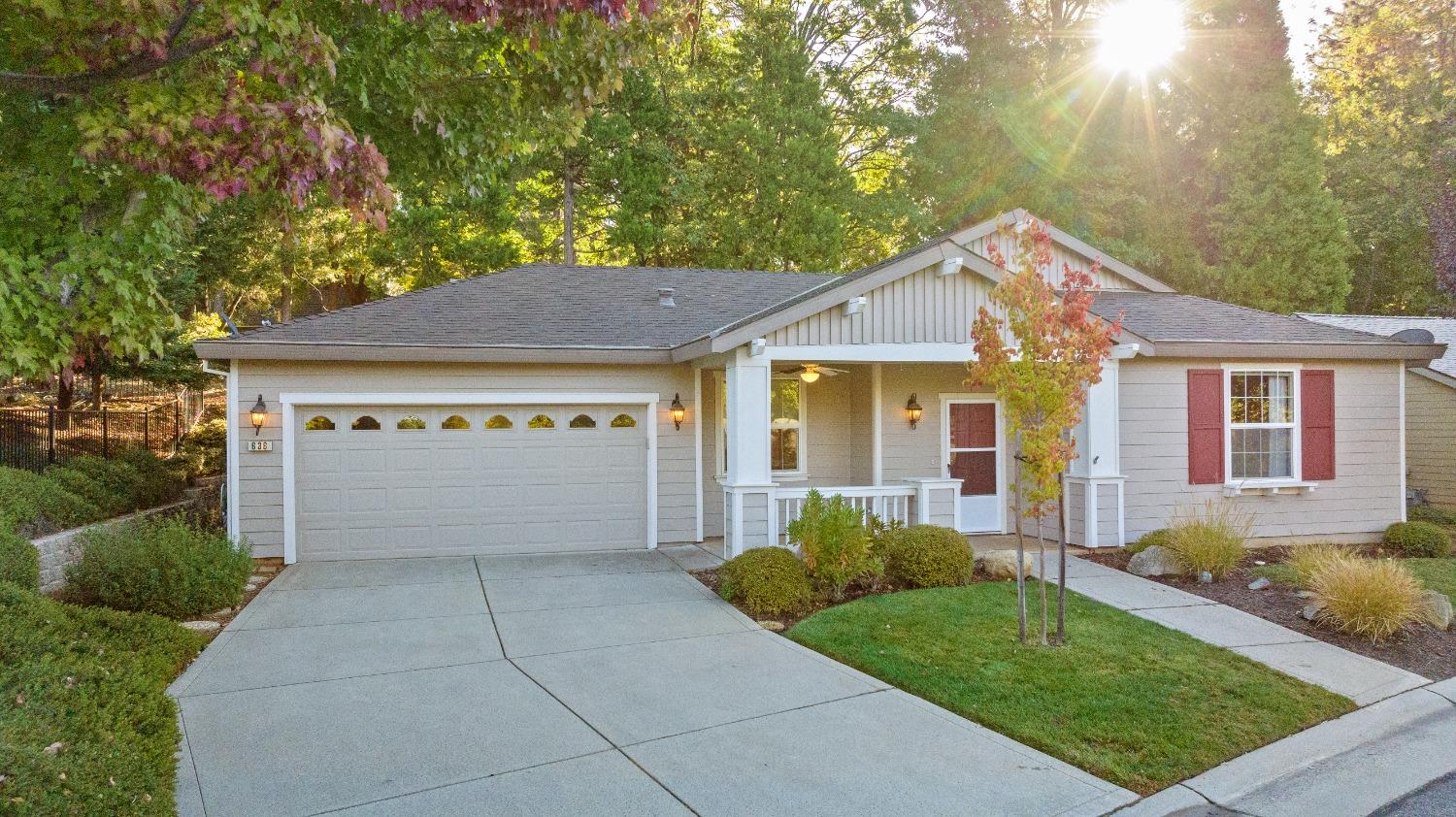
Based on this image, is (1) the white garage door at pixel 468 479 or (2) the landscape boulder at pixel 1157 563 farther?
(1) the white garage door at pixel 468 479

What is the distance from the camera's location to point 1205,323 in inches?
454

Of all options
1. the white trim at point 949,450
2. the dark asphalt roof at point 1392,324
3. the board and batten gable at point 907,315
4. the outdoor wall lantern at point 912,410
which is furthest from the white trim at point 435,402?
the dark asphalt roof at point 1392,324

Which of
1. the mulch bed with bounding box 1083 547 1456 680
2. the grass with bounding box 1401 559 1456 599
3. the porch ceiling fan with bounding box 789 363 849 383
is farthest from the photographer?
the porch ceiling fan with bounding box 789 363 849 383

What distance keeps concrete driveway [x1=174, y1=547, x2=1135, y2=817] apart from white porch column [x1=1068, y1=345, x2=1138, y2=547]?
16.5 ft

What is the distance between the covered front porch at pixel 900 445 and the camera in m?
9.78

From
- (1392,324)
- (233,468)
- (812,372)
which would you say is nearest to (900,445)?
(812,372)

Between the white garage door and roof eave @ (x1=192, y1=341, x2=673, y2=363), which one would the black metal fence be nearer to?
roof eave @ (x1=192, y1=341, x2=673, y2=363)

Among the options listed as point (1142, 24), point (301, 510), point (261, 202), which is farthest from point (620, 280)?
point (1142, 24)

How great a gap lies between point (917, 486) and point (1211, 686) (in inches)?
174

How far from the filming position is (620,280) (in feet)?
44.3

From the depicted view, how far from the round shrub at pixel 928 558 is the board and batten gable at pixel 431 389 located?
325cm

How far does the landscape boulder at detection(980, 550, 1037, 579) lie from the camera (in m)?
8.45

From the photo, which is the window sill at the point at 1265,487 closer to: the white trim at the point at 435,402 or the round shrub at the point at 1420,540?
the round shrub at the point at 1420,540

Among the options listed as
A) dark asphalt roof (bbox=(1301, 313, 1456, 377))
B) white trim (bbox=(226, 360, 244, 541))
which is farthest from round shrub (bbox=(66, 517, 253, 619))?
dark asphalt roof (bbox=(1301, 313, 1456, 377))
